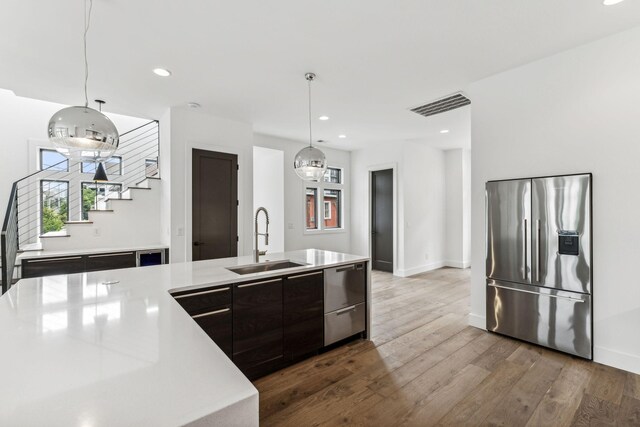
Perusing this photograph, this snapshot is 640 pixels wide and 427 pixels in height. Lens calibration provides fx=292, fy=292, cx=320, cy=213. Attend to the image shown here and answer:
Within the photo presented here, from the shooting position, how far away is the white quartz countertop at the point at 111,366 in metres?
0.69

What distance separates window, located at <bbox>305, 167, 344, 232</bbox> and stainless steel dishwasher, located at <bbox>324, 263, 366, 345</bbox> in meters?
3.52

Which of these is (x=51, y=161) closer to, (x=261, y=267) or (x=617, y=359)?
(x=261, y=267)

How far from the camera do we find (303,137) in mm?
5961

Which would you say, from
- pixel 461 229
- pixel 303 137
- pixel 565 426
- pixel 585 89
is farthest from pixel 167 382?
pixel 461 229

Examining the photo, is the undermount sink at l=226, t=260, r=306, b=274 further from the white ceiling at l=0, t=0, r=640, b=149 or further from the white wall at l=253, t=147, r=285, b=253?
the white wall at l=253, t=147, r=285, b=253

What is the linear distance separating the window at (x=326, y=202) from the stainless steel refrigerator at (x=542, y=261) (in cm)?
398

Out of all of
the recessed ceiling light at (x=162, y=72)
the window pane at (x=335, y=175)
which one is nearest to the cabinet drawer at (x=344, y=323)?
the recessed ceiling light at (x=162, y=72)

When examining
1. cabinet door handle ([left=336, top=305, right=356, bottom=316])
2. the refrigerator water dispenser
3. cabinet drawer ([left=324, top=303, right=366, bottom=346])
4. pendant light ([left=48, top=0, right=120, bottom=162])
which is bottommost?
cabinet drawer ([left=324, top=303, right=366, bottom=346])

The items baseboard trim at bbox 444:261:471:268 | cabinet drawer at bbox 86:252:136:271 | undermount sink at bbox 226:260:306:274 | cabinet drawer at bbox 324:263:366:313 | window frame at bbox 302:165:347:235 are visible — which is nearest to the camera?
undermount sink at bbox 226:260:306:274

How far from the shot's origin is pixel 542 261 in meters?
2.91

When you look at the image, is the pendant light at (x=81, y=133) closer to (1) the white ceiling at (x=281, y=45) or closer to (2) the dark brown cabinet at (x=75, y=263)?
(1) the white ceiling at (x=281, y=45)

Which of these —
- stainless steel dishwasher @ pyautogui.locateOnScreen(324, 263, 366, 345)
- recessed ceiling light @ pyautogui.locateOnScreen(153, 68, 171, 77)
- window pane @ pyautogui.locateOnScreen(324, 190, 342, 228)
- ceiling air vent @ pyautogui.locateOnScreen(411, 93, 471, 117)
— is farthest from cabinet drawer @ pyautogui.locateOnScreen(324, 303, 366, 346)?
window pane @ pyautogui.locateOnScreen(324, 190, 342, 228)

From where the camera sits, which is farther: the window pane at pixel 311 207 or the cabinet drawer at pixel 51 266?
the window pane at pixel 311 207

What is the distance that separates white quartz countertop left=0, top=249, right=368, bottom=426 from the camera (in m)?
0.69
